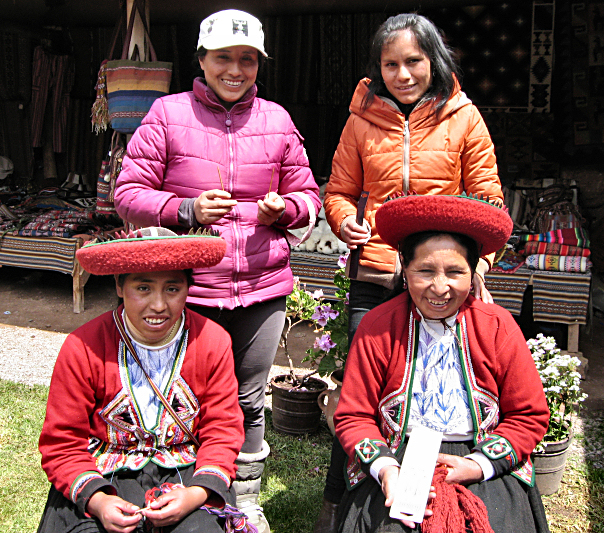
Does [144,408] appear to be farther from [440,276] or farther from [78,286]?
[78,286]

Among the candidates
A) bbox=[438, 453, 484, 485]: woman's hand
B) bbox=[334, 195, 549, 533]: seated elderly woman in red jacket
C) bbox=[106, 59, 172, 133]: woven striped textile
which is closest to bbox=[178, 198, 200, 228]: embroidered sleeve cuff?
bbox=[334, 195, 549, 533]: seated elderly woman in red jacket

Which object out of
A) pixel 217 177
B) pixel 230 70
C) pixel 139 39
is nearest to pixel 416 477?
pixel 217 177

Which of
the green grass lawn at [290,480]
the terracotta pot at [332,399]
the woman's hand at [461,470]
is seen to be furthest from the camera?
the terracotta pot at [332,399]

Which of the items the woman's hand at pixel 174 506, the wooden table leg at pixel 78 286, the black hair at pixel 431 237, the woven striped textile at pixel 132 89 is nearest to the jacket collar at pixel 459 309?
the black hair at pixel 431 237

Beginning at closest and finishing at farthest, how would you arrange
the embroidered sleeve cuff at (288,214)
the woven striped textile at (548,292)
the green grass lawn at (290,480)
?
the embroidered sleeve cuff at (288,214) < the green grass lawn at (290,480) < the woven striped textile at (548,292)

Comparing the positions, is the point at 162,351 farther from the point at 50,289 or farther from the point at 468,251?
the point at 50,289

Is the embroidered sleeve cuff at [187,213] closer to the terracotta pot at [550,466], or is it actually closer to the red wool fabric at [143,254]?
the red wool fabric at [143,254]

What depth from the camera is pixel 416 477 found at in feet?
5.46

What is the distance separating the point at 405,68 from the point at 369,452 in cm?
140

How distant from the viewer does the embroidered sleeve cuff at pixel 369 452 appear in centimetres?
178

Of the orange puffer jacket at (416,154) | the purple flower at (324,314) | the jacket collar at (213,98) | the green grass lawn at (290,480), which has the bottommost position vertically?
the green grass lawn at (290,480)

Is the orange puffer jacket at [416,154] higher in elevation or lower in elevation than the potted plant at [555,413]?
higher

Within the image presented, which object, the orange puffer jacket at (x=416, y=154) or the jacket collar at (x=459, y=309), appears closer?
the jacket collar at (x=459, y=309)

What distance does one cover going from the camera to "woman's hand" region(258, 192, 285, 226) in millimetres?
2217
